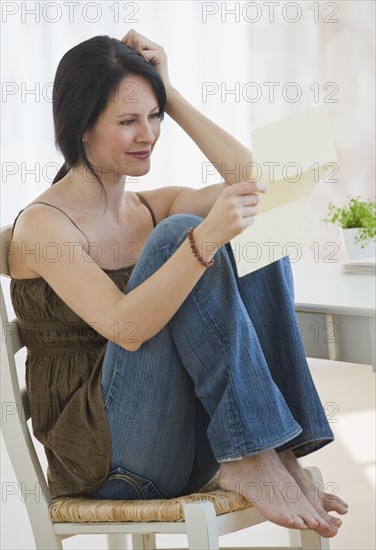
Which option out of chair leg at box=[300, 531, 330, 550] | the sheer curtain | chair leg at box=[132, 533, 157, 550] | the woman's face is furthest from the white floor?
the woman's face

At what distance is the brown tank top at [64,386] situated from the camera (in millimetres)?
1267

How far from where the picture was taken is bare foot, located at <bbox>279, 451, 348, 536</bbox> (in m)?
1.28

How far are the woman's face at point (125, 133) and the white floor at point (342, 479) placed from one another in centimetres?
103

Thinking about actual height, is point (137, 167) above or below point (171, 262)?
above

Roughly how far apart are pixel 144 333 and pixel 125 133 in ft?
1.15

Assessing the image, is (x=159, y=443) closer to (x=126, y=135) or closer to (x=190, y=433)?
(x=190, y=433)

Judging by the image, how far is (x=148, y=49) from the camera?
150 centimetres

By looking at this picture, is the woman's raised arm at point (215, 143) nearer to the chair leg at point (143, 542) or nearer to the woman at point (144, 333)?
the woman at point (144, 333)

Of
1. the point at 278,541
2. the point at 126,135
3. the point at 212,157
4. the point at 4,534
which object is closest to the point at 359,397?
the point at 278,541

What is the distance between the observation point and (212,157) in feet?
5.16

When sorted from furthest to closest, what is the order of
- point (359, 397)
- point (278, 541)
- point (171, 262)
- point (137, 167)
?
point (359, 397) → point (278, 541) → point (137, 167) → point (171, 262)

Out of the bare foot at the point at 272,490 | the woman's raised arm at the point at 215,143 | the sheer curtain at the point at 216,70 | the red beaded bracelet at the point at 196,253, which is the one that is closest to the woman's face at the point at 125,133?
the woman's raised arm at the point at 215,143

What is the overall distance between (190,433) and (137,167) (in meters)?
0.42

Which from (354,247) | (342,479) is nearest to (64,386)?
(354,247)
